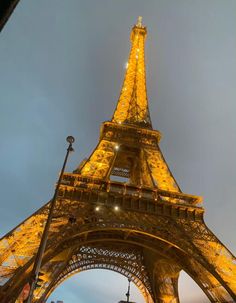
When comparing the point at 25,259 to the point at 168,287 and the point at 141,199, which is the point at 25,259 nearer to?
the point at 141,199

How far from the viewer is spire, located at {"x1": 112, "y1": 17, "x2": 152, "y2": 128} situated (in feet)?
106

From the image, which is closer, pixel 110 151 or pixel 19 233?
pixel 19 233

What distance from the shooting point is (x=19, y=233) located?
15969 mm

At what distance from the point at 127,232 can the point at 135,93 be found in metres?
19.3

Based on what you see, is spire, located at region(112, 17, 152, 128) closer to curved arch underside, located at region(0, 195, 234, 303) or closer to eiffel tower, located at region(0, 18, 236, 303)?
eiffel tower, located at region(0, 18, 236, 303)

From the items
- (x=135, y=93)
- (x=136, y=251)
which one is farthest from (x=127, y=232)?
(x=135, y=93)

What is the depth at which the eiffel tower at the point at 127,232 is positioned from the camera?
52.7 ft

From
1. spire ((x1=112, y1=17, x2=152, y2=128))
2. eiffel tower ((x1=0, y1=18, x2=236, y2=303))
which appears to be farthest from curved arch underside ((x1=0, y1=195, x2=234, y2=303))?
spire ((x1=112, y1=17, x2=152, y2=128))

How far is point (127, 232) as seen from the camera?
2181cm

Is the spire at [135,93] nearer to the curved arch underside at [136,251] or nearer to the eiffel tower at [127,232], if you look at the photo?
the eiffel tower at [127,232]

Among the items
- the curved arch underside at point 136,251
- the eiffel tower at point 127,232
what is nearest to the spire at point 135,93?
the eiffel tower at point 127,232

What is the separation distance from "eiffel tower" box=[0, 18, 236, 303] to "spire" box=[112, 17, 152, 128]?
0.35m

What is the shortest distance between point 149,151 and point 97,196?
30.4 ft

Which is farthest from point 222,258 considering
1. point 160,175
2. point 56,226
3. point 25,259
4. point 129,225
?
point 25,259
